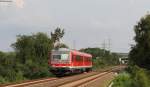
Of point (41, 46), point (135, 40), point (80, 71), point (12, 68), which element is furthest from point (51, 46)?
point (12, 68)

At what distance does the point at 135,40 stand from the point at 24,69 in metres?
18.8

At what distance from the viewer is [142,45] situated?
61906 mm

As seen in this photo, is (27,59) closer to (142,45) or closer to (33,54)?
(33,54)

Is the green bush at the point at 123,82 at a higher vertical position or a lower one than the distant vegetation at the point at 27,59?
lower

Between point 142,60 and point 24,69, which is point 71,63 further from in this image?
point 142,60

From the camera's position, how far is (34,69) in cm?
5566

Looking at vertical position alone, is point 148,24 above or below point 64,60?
above

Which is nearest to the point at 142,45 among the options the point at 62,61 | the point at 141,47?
the point at 141,47

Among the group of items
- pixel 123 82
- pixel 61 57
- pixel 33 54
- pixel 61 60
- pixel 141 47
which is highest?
pixel 141 47

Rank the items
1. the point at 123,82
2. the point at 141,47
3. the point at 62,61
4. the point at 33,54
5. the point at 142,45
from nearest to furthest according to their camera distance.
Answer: the point at 123,82 → the point at 62,61 → the point at 141,47 → the point at 142,45 → the point at 33,54

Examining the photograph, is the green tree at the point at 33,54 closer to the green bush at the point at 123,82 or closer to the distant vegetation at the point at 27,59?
the distant vegetation at the point at 27,59

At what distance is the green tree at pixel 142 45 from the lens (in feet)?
194

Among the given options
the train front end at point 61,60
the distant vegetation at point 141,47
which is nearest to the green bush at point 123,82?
the train front end at point 61,60

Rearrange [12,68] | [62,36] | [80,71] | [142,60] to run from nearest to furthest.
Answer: [12,68], [142,60], [80,71], [62,36]
